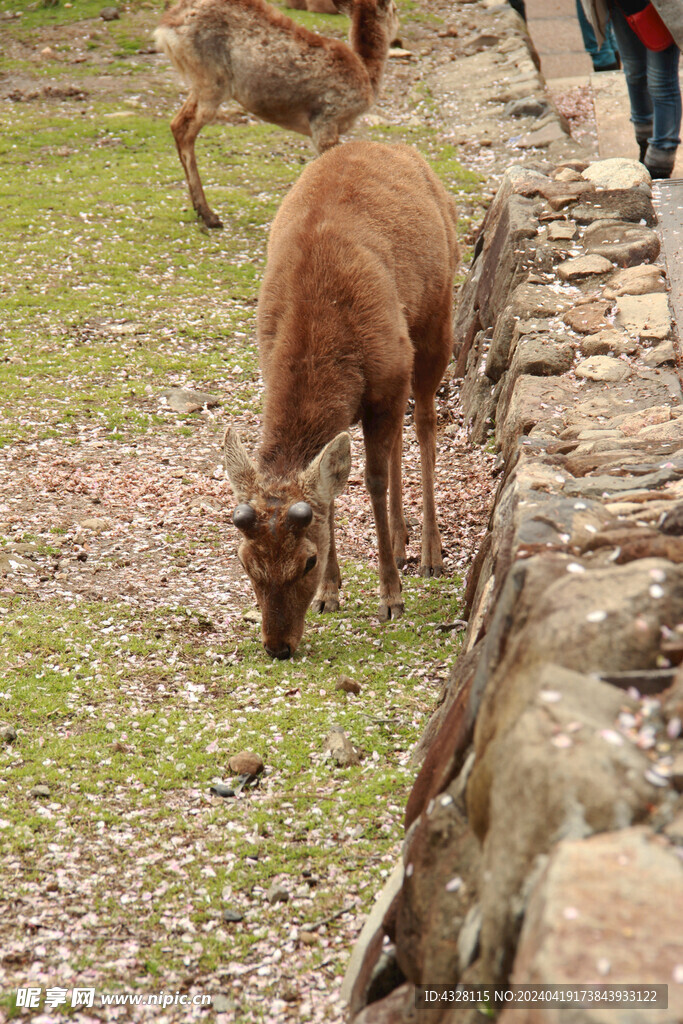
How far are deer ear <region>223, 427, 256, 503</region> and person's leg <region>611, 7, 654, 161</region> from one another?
20.4ft

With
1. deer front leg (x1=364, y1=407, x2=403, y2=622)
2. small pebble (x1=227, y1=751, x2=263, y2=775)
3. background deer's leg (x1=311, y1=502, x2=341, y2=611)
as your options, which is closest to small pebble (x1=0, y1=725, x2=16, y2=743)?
small pebble (x1=227, y1=751, x2=263, y2=775)

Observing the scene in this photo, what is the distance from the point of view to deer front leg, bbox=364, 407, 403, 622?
5.96 metres

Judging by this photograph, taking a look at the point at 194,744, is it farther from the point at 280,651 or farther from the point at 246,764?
the point at 280,651

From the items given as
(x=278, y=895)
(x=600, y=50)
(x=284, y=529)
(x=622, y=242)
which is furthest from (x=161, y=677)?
(x=600, y=50)

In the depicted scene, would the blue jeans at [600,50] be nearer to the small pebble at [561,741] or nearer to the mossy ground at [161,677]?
the mossy ground at [161,677]

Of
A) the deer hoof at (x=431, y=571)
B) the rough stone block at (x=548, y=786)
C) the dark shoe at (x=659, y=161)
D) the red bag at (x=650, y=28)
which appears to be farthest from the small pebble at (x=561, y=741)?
the dark shoe at (x=659, y=161)

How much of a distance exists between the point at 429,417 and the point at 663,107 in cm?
430

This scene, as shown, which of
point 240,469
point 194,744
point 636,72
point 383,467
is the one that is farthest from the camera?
point 636,72

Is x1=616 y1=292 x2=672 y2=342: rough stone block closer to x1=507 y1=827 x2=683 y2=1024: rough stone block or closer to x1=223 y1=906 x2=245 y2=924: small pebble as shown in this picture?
x1=223 y1=906 x2=245 y2=924: small pebble

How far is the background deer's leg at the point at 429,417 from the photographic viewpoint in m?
6.91

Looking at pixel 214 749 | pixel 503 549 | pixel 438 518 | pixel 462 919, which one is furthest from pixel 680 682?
pixel 438 518

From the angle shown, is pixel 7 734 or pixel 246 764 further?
pixel 7 734

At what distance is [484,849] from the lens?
2.43 m

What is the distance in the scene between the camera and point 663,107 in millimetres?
9070
